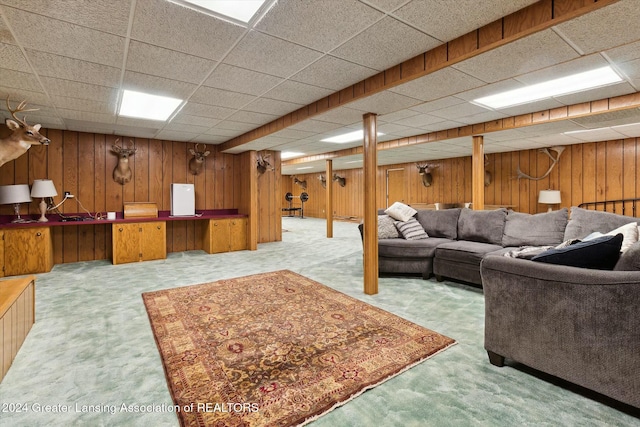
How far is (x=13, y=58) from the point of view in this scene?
272 centimetres

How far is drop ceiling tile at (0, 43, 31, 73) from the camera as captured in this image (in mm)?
2541

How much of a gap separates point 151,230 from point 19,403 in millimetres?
4466

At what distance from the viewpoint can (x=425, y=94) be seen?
362 cm

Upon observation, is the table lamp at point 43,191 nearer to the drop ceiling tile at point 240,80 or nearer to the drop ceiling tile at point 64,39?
the drop ceiling tile at point 64,39

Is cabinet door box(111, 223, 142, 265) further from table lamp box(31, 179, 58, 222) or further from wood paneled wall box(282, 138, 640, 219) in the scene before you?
wood paneled wall box(282, 138, 640, 219)

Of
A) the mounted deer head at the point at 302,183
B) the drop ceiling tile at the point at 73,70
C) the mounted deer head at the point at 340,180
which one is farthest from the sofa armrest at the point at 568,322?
the mounted deer head at the point at 302,183

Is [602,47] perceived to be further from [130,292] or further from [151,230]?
[151,230]

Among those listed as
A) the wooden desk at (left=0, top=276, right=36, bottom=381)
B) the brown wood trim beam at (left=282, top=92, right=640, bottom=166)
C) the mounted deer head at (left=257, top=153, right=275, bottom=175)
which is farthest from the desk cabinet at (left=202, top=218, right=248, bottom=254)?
the brown wood trim beam at (left=282, top=92, right=640, bottom=166)

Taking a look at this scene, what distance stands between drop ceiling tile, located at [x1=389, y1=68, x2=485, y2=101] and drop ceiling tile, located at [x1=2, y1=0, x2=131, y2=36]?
2.47 m

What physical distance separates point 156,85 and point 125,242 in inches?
136

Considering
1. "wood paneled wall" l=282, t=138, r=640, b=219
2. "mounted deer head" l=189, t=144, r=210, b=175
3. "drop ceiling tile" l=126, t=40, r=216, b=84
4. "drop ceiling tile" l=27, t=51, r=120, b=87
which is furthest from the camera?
"wood paneled wall" l=282, t=138, r=640, b=219

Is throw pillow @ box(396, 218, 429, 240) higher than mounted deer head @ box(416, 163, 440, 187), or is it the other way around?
mounted deer head @ box(416, 163, 440, 187)

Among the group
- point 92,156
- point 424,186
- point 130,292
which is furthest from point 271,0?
point 424,186

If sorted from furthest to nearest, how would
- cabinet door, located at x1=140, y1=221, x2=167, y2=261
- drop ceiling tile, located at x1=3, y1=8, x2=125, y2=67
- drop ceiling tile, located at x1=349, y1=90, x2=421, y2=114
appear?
cabinet door, located at x1=140, y1=221, x2=167, y2=261
drop ceiling tile, located at x1=349, y1=90, x2=421, y2=114
drop ceiling tile, located at x1=3, y1=8, x2=125, y2=67
